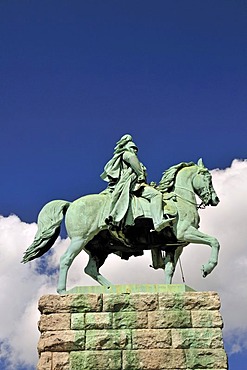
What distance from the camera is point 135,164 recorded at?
10.7 m

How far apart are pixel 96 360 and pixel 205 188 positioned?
3.89 m

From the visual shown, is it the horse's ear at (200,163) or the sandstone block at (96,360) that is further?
the horse's ear at (200,163)

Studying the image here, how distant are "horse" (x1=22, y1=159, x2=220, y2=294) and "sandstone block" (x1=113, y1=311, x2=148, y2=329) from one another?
1019mm

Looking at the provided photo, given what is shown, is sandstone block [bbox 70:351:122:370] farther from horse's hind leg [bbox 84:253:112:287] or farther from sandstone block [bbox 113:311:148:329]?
horse's hind leg [bbox 84:253:112:287]

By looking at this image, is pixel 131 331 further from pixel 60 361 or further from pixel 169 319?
pixel 60 361

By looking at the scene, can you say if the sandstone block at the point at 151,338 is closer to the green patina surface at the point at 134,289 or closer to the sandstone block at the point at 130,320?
the sandstone block at the point at 130,320

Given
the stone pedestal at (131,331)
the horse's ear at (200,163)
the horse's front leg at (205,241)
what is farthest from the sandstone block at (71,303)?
the horse's ear at (200,163)

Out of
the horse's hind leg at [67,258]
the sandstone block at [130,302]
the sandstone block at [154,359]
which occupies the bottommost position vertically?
the sandstone block at [154,359]

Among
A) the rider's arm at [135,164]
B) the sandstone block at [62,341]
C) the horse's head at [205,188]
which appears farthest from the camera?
the horse's head at [205,188]

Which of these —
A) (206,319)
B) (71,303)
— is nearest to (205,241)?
(206,319)

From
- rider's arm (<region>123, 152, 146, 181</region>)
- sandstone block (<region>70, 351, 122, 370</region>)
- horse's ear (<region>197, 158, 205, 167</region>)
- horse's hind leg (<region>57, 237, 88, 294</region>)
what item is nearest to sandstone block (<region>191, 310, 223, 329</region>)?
sandstone block (<region>70, 351, 122, 370</region>)

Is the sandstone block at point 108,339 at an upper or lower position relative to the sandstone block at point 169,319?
lower

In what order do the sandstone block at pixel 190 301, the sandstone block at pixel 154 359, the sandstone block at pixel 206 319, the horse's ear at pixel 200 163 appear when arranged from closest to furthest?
the sandstone block at pixel 154 359, the sandstone block at pixel 206 319, the sandstone block at pixel 190 301, the horse's ear at pixel 200 163

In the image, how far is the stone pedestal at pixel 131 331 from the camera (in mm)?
9156
